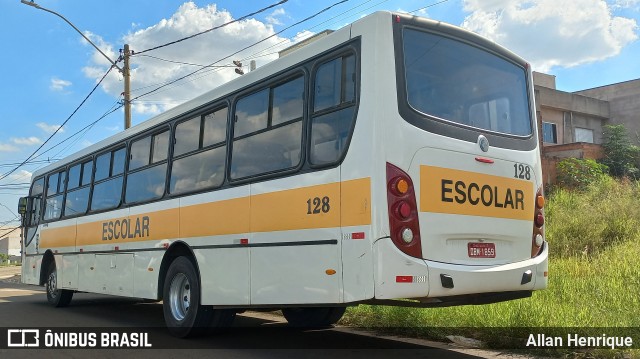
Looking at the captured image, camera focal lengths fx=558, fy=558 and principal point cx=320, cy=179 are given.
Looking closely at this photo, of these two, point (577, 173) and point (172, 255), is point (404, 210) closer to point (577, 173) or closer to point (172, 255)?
point (172, 255)

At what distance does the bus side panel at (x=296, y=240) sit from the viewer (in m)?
5.24

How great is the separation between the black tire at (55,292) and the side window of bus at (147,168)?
4141 mm

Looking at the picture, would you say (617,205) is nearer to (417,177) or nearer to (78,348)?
(417,177)

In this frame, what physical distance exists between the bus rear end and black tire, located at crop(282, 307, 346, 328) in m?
2.93

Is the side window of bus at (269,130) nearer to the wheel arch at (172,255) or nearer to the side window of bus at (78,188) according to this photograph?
the wheel arch at (172,255)

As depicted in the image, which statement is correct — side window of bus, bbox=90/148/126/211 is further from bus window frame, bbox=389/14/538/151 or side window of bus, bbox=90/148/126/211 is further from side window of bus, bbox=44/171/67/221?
bus window frame, bbox=389/14/538/151

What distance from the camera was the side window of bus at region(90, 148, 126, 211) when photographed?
9672mm

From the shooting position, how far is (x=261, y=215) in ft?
20.0

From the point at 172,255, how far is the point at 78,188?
→ 4.73 meters

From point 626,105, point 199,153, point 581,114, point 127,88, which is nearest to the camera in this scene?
point 199,153

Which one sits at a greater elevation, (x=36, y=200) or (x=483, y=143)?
(x=36, y=200)

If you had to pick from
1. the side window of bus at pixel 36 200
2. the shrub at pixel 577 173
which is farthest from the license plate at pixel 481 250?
the shrub at pixel 577 173

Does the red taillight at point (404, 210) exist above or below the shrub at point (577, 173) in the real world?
below

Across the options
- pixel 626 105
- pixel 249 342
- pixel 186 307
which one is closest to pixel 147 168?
pixel 186 307
